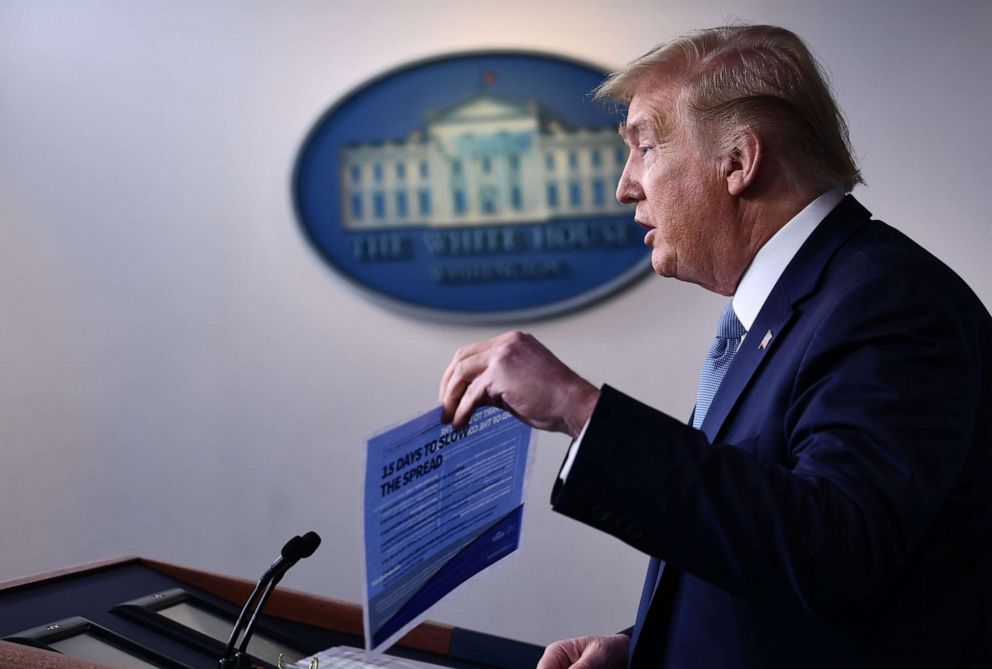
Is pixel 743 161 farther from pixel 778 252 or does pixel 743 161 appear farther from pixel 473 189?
pixel 473 189

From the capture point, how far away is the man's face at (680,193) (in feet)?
3.88

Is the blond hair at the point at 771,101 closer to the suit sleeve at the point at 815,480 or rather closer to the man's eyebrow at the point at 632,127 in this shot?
the man's eyebrow at the point at 632,127

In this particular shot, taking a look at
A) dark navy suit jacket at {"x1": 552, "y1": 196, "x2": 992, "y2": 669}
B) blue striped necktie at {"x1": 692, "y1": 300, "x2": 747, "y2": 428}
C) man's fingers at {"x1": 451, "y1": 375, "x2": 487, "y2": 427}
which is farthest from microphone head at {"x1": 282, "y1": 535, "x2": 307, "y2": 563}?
blue striped necktie at {"x1": 692, "y1": 300, "x2": 747, "y2": 428}

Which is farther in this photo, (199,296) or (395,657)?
(199,296)

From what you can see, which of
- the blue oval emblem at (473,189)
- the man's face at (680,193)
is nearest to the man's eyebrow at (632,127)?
the man's face at (680,193)

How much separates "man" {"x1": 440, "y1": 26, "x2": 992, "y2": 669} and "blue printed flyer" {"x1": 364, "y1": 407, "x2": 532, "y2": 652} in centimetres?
7

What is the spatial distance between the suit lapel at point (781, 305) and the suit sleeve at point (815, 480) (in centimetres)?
15

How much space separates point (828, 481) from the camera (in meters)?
0.79

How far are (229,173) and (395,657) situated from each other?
1892mm

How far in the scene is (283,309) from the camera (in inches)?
113

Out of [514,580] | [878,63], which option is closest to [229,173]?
[514,580]

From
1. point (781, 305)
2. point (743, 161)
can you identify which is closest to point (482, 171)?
point (743, 161)

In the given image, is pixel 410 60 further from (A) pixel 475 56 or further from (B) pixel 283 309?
(B) pixel 283 309

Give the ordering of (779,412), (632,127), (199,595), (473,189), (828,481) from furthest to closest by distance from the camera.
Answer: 1. (473,189)
2. (199,595)
3. (632,127)
4. (779,412)
5. (828,481)
